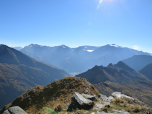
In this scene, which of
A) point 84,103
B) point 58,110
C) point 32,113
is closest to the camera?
point 84,103

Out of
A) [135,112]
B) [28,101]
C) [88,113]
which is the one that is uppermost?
[135,112]

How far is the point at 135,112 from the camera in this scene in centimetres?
1002

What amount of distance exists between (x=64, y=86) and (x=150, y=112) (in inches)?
760

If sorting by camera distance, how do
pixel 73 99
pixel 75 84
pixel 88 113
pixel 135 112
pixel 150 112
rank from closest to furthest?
pixel 150 112 < pixel 135 112 < pixel 88 113 < pixel 73 99 < pixel 75 84

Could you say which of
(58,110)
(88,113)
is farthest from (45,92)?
(88,113)

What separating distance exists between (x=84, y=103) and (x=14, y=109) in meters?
8.89

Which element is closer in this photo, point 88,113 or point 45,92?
point 88,113

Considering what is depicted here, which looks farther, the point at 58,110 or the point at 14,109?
the point at 58,110

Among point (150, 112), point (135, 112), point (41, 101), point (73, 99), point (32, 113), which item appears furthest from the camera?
point (41, 101)

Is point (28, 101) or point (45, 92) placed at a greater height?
point (45, 92)

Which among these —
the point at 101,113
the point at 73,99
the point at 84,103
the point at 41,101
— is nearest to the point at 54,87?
the point at 41,101

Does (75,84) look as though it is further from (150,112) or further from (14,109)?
(150,112)

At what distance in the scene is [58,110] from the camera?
13344mm

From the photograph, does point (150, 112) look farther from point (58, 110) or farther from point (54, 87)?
point (54, 87)
